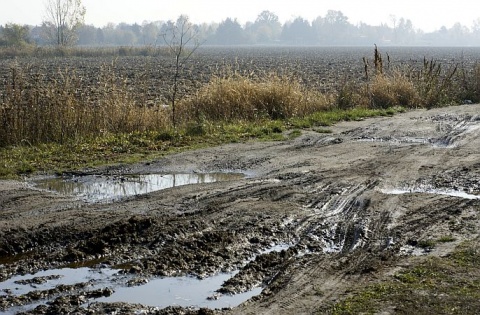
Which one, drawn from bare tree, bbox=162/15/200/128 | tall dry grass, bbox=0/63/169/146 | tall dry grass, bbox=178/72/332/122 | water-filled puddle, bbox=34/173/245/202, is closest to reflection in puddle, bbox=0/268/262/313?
water-filled puddle, bbox=34/173/245/202

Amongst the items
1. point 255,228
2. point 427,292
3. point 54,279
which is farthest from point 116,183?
point 427,292

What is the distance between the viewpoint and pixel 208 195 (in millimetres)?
10297

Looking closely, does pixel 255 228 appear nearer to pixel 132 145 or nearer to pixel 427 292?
pixel 427 292

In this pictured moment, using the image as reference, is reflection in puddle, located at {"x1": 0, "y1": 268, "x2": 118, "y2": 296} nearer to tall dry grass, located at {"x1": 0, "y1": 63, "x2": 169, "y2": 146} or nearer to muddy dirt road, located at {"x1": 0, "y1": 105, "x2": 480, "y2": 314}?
muddy dirt road, located at {"x1": 0, "y1": 105, "x2": 480, "y2": 314}

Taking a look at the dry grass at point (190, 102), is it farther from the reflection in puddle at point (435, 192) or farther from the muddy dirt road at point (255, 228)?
the reflection in puddle at point (435, 192)

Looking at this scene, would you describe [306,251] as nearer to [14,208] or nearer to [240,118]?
[14,208]

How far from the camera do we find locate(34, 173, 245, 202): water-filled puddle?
35.0ft

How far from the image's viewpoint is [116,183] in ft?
37.6

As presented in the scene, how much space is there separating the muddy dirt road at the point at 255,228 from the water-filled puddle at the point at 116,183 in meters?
0.25

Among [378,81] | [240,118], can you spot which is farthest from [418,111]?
[240,118]

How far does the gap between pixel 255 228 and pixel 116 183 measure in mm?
3688

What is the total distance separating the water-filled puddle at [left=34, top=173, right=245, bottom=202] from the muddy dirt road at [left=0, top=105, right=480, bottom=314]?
25 cm

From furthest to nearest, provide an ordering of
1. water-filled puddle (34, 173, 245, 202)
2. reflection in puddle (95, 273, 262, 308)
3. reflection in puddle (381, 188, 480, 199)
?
water-filled puddle (34, 173, 245, 202) → reflection in puddle (381, 188, 480, 199) → reflection in puddle (95, 273, 262, 308)

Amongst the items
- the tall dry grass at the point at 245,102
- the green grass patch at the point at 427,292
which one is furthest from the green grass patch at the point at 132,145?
the green grass patch at the point at 427,292
